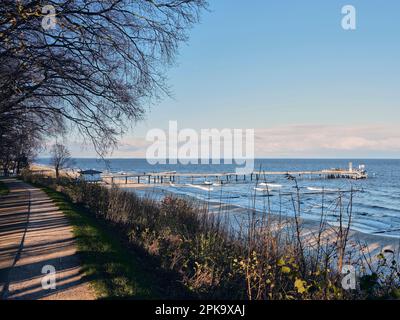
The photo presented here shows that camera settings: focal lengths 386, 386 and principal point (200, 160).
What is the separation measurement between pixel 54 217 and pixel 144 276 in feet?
23.1

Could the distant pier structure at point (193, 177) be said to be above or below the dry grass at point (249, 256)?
below

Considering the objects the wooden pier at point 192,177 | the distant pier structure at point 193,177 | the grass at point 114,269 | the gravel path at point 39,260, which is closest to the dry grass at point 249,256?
the grass at point 114,269

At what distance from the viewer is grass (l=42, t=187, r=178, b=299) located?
5.70m

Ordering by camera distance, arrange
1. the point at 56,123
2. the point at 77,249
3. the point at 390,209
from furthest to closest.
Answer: the point at 390,209
the point at 56,123
the point at 77,249

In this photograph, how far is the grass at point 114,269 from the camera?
224 inches

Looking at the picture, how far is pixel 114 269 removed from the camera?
265 inches

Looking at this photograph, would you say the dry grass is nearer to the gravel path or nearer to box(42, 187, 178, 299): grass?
box(42, 187, 178, 299): grass

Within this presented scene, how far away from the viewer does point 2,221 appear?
12.4m

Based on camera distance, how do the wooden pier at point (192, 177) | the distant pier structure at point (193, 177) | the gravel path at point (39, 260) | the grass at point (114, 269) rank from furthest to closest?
1. the wooden pier at point (192, 177)
2. the distant pier structure at point (193, 177)
3. the grass at point (114, 269)
4. the gravel path at point (39, 260)

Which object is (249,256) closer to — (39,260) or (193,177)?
(39,260)

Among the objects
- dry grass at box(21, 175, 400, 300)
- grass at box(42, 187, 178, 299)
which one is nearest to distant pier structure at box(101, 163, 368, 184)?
dry grass at box(21, 175, 400, 300)

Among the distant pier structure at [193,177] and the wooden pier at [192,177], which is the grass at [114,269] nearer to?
the wooden pier at [192,177]
